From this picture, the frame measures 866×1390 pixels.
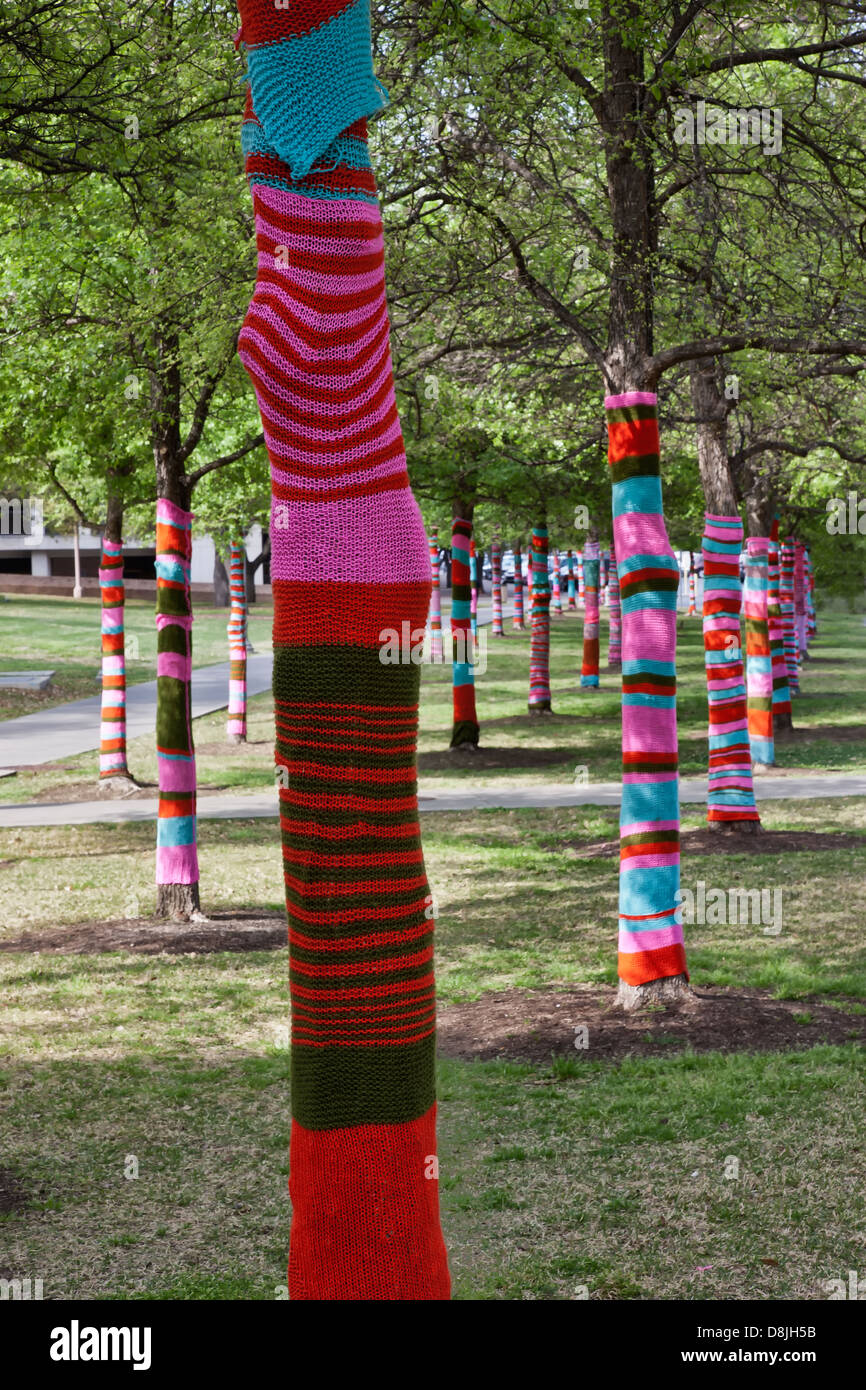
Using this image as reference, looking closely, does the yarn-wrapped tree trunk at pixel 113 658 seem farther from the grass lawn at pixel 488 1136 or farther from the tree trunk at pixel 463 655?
the grass lawn at pixel 488 1136

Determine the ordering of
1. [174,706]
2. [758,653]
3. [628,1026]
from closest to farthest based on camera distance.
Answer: [628,1026]
[174,706]
[758,653]

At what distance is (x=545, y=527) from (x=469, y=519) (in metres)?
3.94

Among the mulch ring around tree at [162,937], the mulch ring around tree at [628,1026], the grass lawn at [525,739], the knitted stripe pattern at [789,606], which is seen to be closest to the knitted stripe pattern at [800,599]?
the grass lawn at [525,739]

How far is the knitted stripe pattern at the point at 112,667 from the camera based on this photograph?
17250 mm

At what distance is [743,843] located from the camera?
13523mm

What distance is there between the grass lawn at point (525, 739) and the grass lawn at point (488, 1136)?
26.9ft

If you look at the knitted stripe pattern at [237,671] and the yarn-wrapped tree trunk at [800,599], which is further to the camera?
the yarn-wrapped tree trunk at [800,599]

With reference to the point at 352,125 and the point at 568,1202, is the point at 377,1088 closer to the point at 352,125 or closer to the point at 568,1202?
the point at 352,125

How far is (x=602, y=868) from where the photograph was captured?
13.0 metres

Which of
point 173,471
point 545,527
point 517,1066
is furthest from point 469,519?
point 517,1066

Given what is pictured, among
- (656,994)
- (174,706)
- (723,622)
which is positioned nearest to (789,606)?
(723,622)

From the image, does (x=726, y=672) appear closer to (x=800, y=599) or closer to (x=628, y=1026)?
(x=628, y=1026)

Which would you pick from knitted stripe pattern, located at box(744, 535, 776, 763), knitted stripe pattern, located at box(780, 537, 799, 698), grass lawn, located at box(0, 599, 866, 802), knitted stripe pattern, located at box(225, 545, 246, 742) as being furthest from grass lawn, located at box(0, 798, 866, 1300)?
knitted stripe pattern, located at box(780, 537, 799, 698)

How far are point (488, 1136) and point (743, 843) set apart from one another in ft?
25.2
